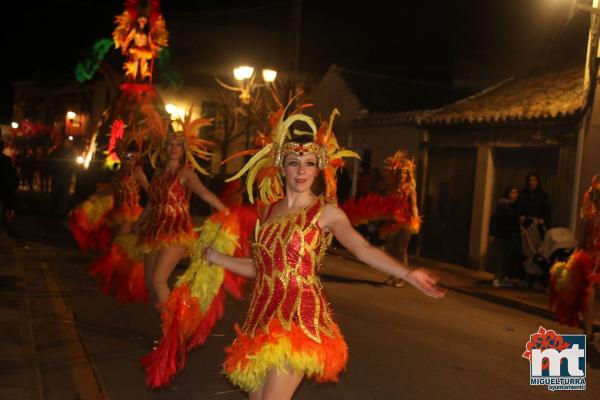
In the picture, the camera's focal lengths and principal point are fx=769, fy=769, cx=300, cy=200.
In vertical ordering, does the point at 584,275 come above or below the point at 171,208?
below

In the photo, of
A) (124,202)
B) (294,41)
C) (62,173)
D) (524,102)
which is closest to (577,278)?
(124,202)

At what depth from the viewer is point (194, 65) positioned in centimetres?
3956

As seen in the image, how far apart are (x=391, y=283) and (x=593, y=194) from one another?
15.1 feet

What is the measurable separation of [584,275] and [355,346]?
8.74 ft

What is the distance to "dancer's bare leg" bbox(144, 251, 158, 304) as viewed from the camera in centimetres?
666

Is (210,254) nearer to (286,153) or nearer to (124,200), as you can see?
(286,153)

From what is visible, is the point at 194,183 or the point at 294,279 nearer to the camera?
the point at 294,279

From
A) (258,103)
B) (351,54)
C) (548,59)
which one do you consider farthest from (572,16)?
(351,54)

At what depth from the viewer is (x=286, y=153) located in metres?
4.18

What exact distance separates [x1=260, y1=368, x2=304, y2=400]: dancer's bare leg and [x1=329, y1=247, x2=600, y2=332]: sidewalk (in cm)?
661

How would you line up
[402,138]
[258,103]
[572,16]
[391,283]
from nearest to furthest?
1. [391,283]
2. [572,16]
3. [402,138]
4. [258,103]

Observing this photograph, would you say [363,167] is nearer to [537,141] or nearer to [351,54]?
[537,141]

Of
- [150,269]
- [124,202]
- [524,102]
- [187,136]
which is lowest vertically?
[150,269]

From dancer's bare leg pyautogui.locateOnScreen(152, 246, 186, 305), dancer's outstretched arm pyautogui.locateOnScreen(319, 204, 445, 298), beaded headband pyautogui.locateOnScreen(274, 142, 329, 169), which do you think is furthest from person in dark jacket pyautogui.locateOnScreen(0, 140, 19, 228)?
dancer's outstretched arm pyautogui.locateOnScreen(319, 204, 445, 298)
